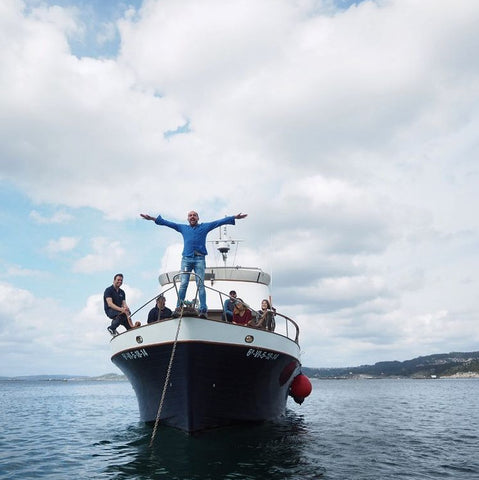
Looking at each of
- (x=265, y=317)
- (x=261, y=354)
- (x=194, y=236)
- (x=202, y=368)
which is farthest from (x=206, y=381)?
(x=194, y=236)

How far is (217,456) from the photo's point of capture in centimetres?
931

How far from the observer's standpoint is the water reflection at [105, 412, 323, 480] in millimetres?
8266

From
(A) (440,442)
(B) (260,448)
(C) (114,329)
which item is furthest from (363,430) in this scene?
(C) (114,329)

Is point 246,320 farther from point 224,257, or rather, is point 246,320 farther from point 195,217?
point 224,257

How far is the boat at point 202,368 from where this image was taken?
1048 cm

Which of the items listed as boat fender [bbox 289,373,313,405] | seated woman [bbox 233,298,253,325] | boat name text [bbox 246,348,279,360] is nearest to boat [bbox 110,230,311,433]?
boat name text [bbox 246,348,279,360]

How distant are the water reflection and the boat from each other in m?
0.34

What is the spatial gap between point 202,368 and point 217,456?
1997 millimetres

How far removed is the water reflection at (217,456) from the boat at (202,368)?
1.13 ft

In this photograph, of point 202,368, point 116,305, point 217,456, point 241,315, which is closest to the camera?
point 217,456

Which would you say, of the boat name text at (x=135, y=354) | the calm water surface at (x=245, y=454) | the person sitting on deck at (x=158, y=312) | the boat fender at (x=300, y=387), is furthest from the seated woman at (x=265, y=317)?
the boat fender at (x=300, y=387)

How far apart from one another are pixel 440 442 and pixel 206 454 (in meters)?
7.45

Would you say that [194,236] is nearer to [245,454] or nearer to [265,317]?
[265,317]

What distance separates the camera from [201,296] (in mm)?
11234
